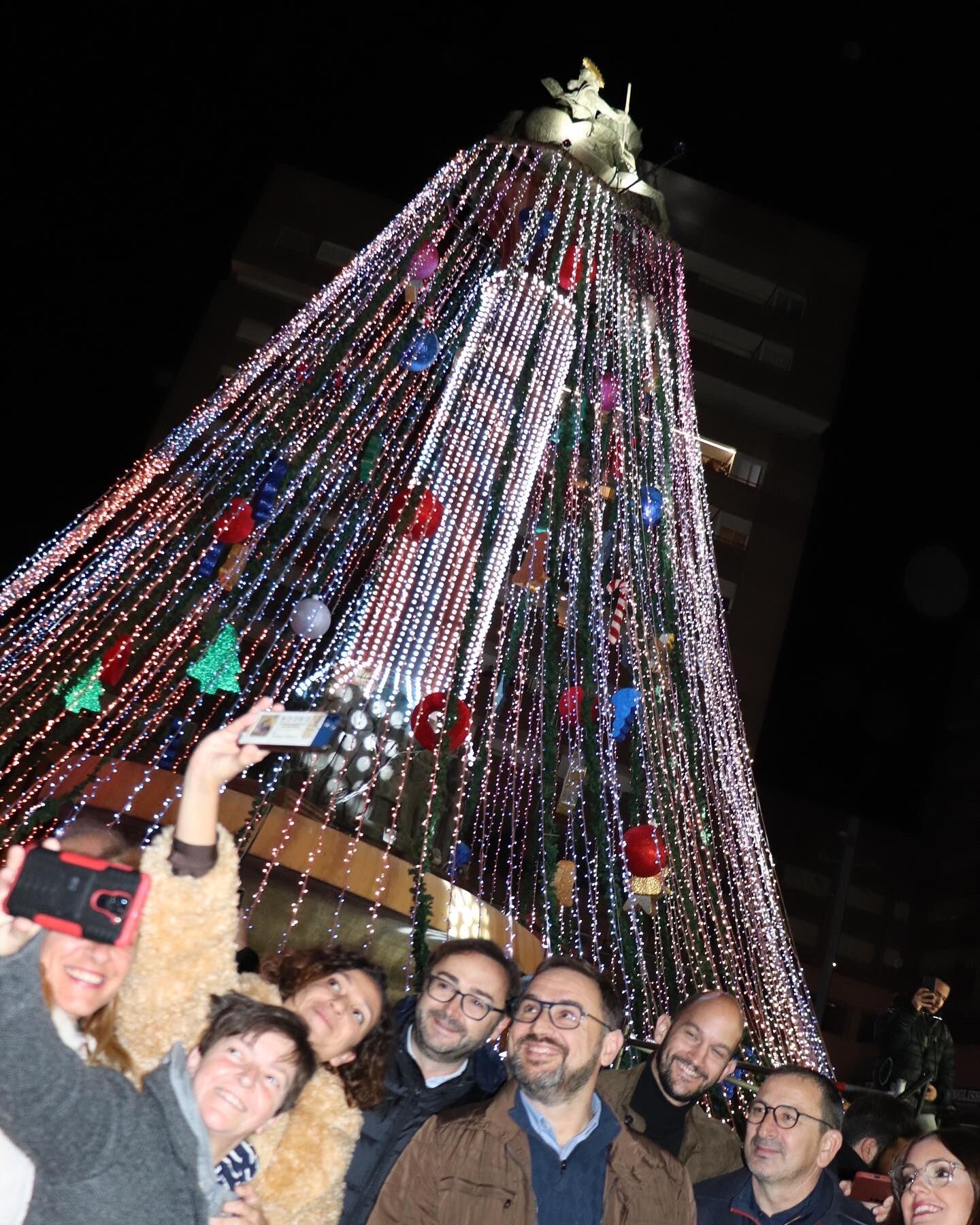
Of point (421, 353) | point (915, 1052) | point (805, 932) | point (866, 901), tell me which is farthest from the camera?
point (866, 901)

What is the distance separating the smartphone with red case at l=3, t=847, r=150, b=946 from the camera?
1.85m

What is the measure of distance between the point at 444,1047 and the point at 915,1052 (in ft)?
Result: 16.9

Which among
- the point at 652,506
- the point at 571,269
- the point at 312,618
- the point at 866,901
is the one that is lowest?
the point at 312,618

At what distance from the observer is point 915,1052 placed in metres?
7.16

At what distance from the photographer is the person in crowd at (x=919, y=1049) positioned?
7.15m

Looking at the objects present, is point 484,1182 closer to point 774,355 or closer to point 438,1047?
point 438,1047

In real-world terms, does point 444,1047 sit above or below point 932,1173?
below

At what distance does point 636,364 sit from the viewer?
545 inches

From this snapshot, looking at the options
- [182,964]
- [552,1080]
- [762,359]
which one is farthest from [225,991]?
[762,359]

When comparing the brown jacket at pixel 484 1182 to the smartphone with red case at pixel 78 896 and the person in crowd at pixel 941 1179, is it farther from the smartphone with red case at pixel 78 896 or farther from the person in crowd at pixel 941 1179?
the smartphone with red case at pixel 78 896

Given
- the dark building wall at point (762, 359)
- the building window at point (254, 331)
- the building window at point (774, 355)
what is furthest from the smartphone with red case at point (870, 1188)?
the building window at point (774, 355)

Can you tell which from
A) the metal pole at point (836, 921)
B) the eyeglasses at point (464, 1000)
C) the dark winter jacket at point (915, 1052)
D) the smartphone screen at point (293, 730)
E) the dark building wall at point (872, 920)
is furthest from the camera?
the dark building wall at point (872, 920)

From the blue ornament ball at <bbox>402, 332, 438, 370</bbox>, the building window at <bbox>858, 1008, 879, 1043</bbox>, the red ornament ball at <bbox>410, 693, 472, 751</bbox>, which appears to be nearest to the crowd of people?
the red ornament ball at <bbox>410, 693, 472, 751</bbox>

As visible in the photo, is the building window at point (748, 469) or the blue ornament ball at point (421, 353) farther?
the building window at point (748, 469)
